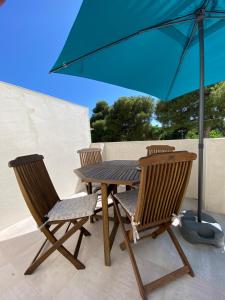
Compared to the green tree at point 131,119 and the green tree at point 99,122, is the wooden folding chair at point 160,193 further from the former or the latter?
the green tree at point 99,122

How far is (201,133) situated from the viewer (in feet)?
5.72

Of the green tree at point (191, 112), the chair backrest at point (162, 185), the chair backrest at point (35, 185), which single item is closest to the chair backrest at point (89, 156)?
the chair backrest at point (35, 185)

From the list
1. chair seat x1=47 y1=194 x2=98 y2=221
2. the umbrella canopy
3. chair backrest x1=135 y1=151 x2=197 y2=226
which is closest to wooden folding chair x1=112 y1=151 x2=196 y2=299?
chair backrest x1=135 y1=151 x2=197 y2=226

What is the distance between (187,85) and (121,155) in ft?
6.67

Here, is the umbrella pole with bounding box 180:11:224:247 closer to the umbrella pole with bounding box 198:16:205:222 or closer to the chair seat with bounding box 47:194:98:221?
the umbrella pole with bounding box 198:16:205:222

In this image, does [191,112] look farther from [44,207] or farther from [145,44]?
[44,207]

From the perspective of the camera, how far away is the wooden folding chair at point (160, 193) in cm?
106

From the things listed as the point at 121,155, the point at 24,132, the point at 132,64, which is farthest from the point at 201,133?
the point at 24,132

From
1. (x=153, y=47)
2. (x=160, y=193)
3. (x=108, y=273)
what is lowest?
(x=108, y=273)

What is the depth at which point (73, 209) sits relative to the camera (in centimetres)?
150

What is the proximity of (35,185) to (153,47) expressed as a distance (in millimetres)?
1961

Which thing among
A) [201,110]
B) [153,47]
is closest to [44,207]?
[201,110]

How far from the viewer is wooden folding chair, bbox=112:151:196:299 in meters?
1.06

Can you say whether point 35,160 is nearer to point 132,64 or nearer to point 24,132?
point 24,132
